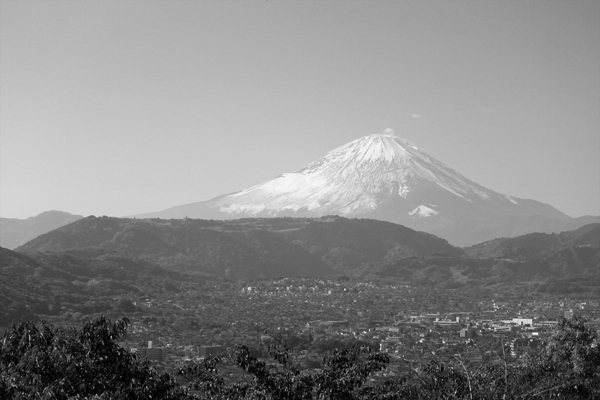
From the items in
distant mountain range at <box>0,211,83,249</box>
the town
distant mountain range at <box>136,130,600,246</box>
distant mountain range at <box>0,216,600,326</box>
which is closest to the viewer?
the town

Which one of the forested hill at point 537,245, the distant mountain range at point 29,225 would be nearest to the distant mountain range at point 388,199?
the distant mountain range at point 29,225

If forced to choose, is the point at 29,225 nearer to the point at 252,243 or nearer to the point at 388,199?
the point at 388,199

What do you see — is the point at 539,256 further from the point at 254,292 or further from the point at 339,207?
the point at 339,207

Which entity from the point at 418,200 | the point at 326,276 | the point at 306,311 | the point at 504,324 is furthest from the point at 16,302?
the point at 418,200

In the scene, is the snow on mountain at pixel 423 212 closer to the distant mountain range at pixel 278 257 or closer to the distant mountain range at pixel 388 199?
the distant mountain range at pixel 388 199

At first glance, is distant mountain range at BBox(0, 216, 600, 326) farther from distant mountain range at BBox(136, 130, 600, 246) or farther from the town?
distant mountain range at BBox(136, 130, 600, 246)

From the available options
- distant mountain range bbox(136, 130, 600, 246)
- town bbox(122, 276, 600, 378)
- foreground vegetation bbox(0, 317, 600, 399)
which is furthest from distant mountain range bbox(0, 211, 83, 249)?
foreground vegetation bbox(0, 317, 600, 399)

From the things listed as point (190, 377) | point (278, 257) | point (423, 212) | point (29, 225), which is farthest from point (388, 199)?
point (190, 377)
